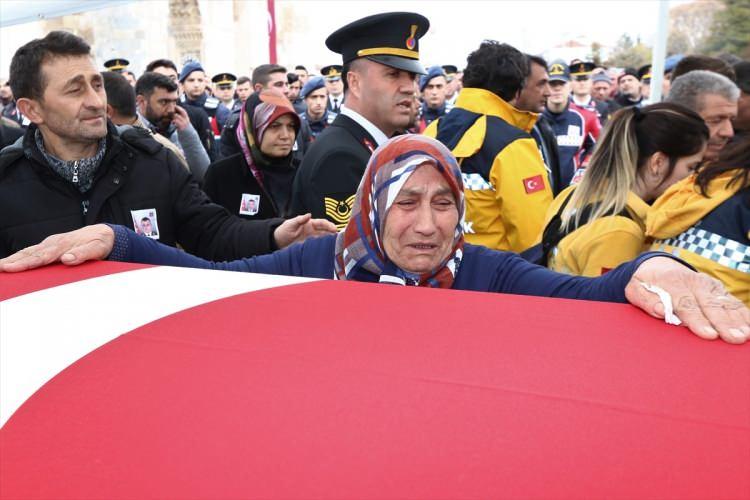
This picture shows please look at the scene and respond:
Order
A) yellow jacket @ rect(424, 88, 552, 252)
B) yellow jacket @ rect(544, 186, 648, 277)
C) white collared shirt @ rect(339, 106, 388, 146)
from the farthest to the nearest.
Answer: yellow jacket @ rect(424, 88, 552, 252), white collared shirt @ rect(339, 106, 388, 146), yellow jacket @ rect(544, 186, 648, 277)

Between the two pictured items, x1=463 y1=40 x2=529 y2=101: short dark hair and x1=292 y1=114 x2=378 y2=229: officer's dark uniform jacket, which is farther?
x1=463 y1=40 x2=529 y2=101: short dark hair

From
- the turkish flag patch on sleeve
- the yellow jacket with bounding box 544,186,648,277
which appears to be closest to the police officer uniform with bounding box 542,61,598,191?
the turkish flag patch on sleeve

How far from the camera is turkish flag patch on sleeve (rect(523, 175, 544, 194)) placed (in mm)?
3201

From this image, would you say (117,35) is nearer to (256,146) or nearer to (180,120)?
(180,120)

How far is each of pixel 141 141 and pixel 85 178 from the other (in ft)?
0.96

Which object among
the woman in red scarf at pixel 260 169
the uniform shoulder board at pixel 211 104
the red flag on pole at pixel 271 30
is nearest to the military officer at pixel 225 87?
the red flag on pole at pixel 271 30

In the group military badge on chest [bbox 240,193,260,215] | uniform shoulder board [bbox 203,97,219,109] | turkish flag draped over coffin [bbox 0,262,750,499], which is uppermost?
turkish flag draped over coffin [bbox 0,262,750,499]

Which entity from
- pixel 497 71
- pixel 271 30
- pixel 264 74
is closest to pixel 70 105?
pixel 497 71

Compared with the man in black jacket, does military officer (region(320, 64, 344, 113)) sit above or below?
below

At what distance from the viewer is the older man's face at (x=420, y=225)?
6.48ft

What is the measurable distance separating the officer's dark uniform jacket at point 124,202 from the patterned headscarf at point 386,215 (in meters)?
0.62

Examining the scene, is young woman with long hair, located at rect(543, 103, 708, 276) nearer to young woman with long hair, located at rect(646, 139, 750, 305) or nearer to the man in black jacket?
young woman with long hair, located at rect(646, 139, 750, 305)

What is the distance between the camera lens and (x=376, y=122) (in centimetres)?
313

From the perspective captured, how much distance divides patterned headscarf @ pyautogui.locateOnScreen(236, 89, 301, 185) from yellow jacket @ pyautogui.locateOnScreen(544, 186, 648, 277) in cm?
233
